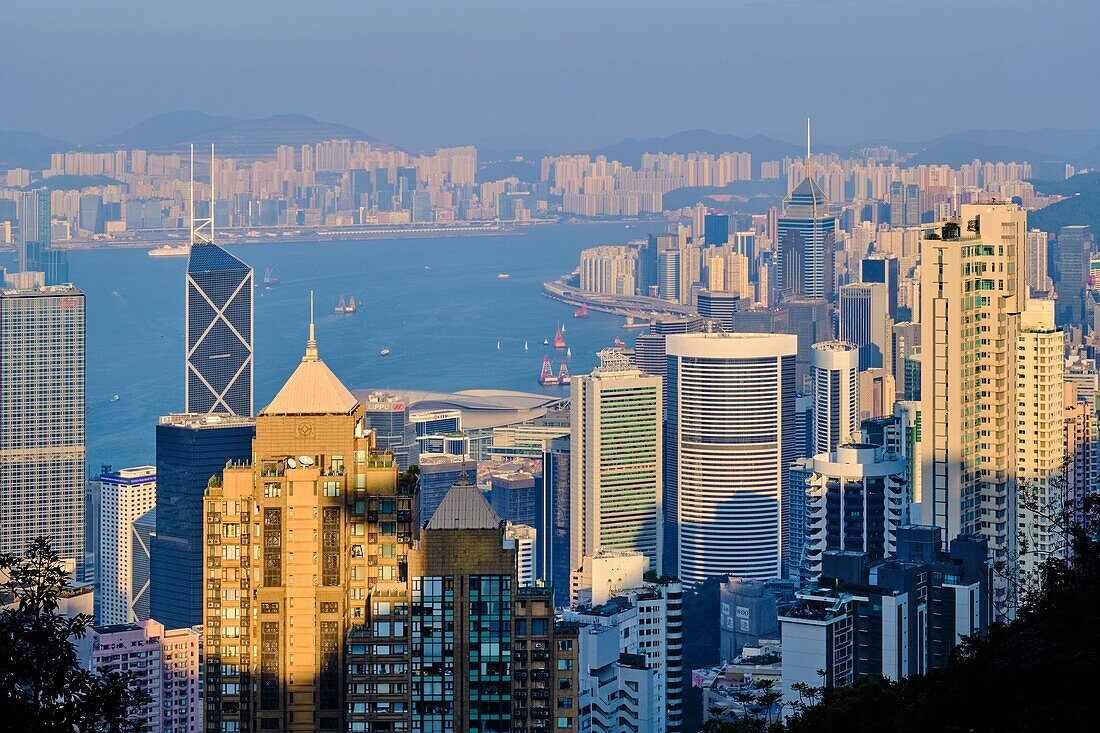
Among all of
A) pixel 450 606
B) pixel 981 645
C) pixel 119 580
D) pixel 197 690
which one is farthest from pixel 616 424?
pixel 981 645

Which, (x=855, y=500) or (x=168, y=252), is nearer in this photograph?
(x=855, y=500)

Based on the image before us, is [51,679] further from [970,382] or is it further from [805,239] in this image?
[805,239]

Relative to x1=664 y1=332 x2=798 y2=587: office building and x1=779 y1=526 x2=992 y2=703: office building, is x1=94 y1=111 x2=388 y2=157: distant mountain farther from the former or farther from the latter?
x1=779 y1=526 x2=992 y2=703: office building

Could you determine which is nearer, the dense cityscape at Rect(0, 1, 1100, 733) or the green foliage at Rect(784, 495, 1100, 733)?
the green foliage at Rect(784, 495, 1100, 733)

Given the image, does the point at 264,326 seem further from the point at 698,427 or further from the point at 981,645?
the point at 981,645

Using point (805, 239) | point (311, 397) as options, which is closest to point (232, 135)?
point (805, 239)

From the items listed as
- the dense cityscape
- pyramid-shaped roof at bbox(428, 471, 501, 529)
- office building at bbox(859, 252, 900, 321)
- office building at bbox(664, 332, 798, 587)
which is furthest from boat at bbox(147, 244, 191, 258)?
pyramid-shaped roof at bbox(428, 471, 501, 529)

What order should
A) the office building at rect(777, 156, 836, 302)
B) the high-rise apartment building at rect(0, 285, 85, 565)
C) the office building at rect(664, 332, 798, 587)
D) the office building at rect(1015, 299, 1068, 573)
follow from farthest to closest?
the office building at rect(777, 156, 836, 302) → the office building at rect(664, 332, 798, 587) → the high-rise apartment building at rect(0, 285, 85, 565) → the office building at rect(1015, 299, 1068, 573)
